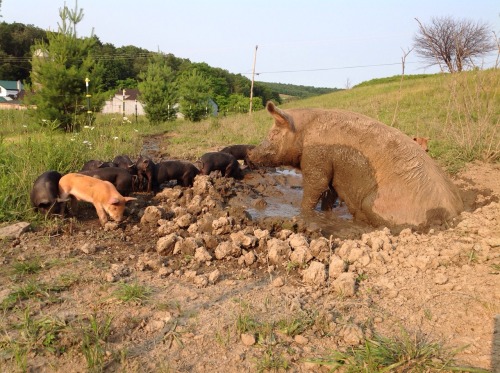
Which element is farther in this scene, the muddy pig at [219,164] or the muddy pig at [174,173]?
the muddy pig at [219,164]

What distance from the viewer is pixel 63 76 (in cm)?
1683

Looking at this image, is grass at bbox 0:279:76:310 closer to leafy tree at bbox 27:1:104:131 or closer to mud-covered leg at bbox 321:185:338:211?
mud-covered leg at bbox 321:185:338:211

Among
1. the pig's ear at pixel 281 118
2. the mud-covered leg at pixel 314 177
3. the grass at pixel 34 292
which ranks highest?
the pig's ear at pixel 281 118

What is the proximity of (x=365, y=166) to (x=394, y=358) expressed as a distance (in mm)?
3381

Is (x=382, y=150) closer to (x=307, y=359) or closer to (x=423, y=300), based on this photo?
(x=423, y=300)

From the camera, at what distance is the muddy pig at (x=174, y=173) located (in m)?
7.29

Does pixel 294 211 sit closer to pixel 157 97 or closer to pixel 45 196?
pixel 45 196

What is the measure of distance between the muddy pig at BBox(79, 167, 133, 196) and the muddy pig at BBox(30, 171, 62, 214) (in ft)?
3.17

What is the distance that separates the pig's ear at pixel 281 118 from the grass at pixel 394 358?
12.4ft

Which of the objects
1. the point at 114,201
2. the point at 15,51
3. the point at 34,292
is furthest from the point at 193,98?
the point at 15,51

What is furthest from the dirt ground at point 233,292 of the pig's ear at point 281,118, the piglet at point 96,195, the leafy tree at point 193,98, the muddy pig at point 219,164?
the leafy tree at point 193,98

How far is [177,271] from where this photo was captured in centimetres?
385

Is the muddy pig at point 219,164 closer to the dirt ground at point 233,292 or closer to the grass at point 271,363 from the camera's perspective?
the dirt ground at point 233,292

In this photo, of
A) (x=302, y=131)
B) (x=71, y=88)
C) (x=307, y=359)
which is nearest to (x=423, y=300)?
(x=307, y=359)
